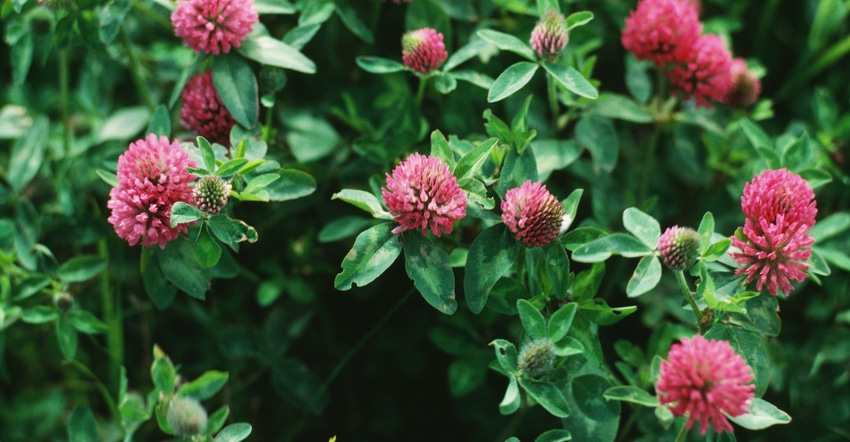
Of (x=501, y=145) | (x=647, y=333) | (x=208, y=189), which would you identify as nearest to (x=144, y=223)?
(x=208, y=189)

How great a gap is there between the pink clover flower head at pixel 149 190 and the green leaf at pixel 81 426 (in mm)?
533

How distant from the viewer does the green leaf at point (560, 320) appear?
1.41 meters

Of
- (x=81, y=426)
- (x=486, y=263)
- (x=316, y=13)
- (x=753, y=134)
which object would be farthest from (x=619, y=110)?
(x=81, y=426)

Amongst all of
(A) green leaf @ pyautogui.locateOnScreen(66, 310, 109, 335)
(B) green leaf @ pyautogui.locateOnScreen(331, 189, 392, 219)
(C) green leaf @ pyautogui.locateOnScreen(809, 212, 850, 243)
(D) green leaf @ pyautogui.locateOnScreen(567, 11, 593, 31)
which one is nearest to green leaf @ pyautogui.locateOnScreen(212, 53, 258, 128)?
(B) green leaf @ pyautogui.locateOnScreen(331, 189, 392, 219)

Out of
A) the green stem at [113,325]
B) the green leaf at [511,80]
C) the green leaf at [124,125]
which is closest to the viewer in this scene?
Answer: the green leaf at [511,80]

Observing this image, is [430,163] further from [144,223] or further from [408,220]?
[144,223]

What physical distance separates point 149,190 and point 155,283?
346 mm

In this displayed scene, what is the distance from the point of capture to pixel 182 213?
54.7 inches

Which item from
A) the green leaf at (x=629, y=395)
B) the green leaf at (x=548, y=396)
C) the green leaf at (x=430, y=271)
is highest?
the green leaf at (x=430, y=271)

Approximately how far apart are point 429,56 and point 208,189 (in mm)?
570

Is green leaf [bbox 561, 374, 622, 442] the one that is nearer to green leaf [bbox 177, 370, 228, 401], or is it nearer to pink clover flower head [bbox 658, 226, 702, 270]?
pink clover flower head [bbox 658, 226, 702, 270]

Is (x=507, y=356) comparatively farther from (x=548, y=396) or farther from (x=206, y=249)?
(x=206, y=249)

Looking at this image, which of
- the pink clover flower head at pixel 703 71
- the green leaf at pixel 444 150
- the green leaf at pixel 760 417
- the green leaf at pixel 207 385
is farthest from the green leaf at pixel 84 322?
the pink clover flower head at pixel 703 71

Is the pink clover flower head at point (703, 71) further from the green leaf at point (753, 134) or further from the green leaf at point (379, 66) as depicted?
the green leaf at point (379, 66)
